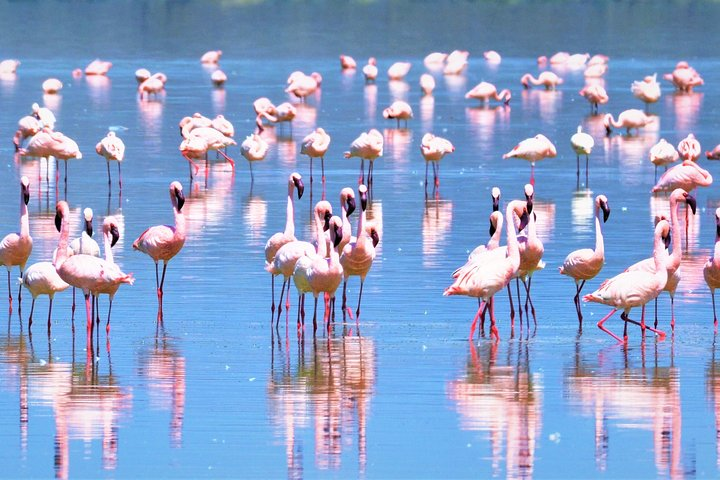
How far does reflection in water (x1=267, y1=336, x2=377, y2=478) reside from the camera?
33.9 ft

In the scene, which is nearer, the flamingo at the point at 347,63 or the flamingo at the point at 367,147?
the flamingo at the point at 367,147

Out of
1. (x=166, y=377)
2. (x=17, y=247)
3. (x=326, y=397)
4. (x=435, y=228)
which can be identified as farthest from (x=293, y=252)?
(x=435, y=228)

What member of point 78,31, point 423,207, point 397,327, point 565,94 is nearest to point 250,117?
point 565,94

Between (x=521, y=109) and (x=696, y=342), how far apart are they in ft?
79.1

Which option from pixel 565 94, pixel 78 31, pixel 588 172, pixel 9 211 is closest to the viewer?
pixel 9 211

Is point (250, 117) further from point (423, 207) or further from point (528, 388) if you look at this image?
point (528, 388)

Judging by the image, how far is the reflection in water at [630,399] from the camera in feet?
33.8

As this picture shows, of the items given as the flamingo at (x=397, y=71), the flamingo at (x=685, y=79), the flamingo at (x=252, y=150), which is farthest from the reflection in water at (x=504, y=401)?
the flamingo at (x=397, y=71)

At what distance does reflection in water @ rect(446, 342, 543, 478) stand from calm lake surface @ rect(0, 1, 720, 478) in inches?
1.1

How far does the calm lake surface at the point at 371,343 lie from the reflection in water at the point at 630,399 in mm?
25

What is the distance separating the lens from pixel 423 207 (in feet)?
72.1

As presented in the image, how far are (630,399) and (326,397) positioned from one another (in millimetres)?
2065

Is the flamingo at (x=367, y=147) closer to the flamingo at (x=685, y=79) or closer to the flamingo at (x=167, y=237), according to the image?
the flamingo at (x=167, y=237)

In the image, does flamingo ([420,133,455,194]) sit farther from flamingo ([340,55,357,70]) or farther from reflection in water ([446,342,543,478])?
flamingo ([340,55,357,70])
